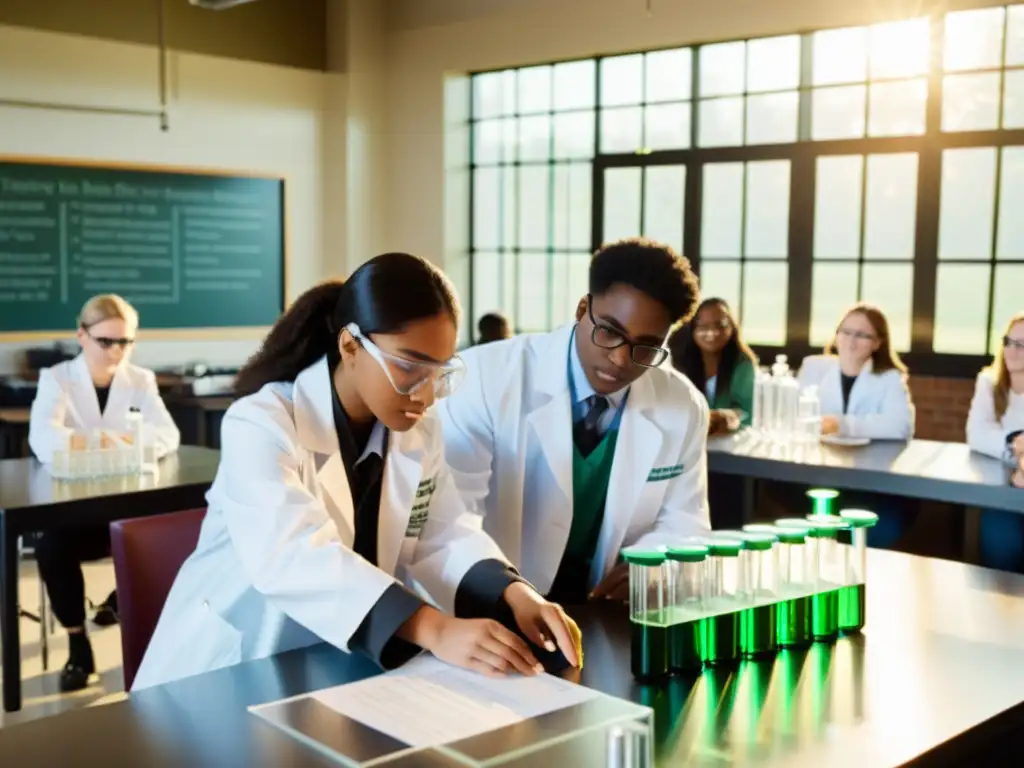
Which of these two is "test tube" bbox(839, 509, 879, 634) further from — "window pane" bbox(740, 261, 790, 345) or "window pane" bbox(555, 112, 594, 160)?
"window pane" bbox(555, 112, 594, 160)

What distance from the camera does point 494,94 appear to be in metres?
7.67

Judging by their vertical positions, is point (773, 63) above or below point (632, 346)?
above

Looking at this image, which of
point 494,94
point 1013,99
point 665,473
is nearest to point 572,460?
point 665,473

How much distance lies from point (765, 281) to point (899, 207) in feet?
2.83

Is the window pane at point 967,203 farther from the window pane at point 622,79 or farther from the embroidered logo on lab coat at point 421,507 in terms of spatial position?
the embroidered logo on lab coat at point 421,507

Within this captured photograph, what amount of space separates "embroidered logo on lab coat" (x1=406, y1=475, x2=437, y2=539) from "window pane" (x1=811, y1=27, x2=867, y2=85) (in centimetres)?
502

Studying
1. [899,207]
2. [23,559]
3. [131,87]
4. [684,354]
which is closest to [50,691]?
[23,559]

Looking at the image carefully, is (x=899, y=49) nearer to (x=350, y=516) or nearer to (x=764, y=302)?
(x=764, y=302)

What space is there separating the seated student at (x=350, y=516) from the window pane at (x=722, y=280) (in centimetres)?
Answer: 499

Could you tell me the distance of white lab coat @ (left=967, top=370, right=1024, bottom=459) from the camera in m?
3.70

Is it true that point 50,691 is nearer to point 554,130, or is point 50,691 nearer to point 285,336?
point 285,336

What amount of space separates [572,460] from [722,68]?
4.93m

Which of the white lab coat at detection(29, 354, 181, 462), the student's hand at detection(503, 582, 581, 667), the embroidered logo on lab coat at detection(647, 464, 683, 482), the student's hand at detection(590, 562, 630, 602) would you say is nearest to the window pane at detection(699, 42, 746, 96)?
the white lab coat at detection(29, 354, 181, 462)

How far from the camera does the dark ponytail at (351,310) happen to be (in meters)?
1.67
